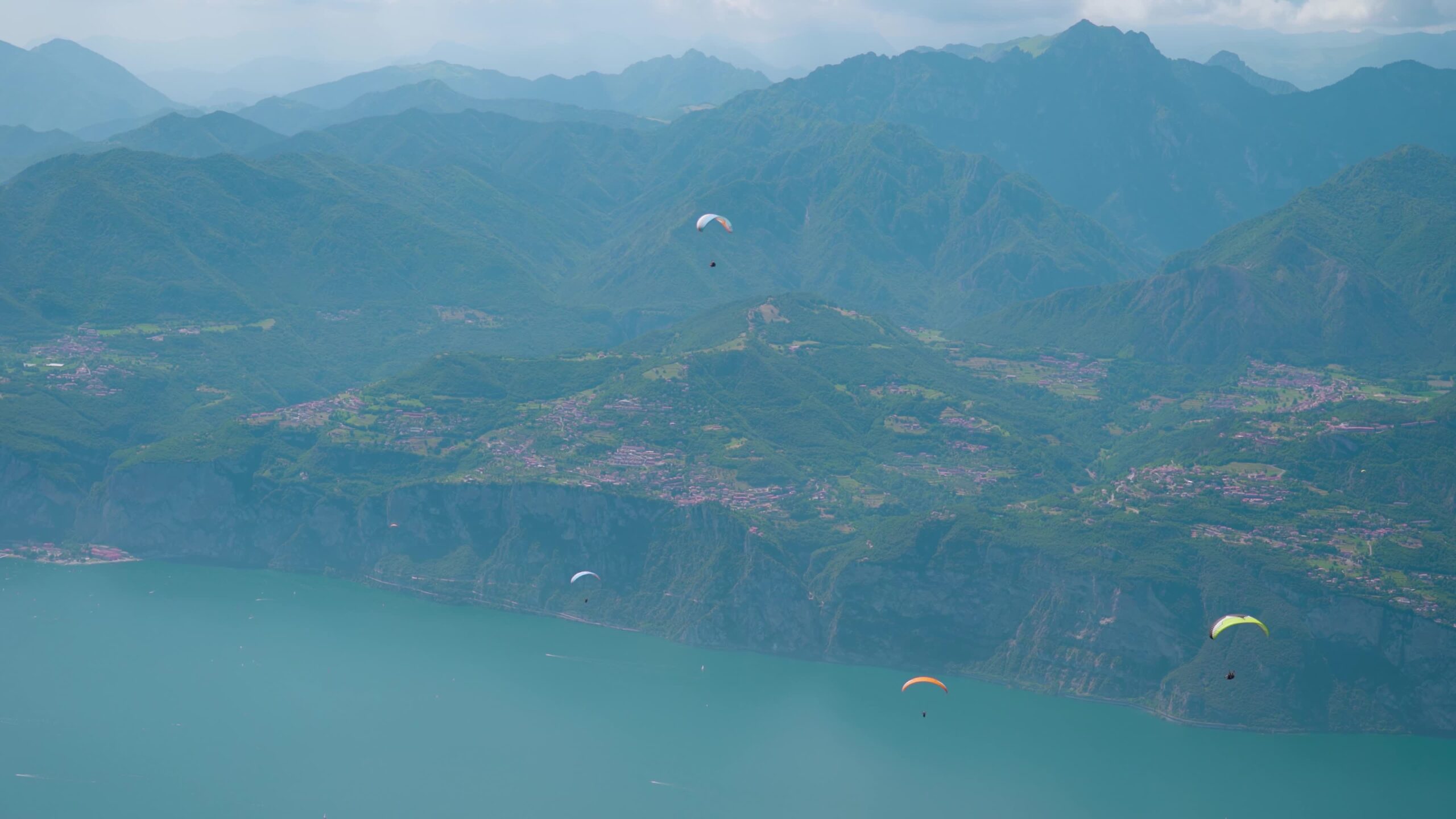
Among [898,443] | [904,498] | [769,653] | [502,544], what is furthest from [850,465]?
[502,544]

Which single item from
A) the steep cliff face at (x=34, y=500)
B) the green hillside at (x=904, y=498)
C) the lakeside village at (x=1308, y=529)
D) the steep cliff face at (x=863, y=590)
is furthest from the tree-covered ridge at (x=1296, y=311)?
the steep cliff face at (x=34, y=500)

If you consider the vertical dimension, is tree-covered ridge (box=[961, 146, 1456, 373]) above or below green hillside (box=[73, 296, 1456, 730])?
above

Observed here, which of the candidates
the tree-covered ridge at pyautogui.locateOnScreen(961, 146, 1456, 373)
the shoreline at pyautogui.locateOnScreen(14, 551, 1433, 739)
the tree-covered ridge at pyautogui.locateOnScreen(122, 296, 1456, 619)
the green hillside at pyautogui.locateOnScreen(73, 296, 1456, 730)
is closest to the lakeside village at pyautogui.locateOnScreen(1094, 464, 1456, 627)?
the tree-covered ridge at pyautogui.locateOnScreen(122, 296, 1456, 619)

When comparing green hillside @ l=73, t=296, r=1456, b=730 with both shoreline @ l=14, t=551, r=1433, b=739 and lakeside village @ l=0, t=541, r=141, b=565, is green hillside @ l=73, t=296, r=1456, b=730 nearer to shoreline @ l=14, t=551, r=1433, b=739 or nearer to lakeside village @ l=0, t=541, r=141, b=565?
shoreline @ l=14, t=551, r=1433, b=739

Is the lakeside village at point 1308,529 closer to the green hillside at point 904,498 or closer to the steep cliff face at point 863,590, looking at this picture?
the green hillside at point 904,498

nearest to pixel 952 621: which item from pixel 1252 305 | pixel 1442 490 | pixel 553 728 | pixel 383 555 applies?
pixel 553 728

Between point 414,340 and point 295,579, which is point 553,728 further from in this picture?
point 414,340
